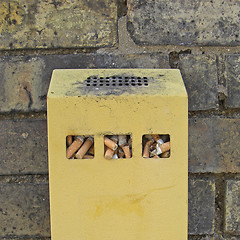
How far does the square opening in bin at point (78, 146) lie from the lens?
61 cm

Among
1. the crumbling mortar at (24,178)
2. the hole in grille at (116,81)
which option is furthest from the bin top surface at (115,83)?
the crumbling mortar at (24,178)

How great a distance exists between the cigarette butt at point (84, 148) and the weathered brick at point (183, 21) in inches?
13.0

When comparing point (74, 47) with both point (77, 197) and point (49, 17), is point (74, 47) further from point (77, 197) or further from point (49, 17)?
point (77, 197)

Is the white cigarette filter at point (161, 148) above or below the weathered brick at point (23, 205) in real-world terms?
above

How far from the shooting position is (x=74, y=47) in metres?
0.78

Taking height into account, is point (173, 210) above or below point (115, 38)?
below

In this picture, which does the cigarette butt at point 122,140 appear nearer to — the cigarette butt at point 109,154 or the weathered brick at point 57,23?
the cigarette butt at point 109,154

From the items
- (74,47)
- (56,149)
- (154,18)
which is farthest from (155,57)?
(56,149)

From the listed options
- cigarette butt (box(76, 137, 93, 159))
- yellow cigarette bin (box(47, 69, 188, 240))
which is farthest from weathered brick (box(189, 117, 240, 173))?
cigarette butt (box(76, 137, 93, 159))

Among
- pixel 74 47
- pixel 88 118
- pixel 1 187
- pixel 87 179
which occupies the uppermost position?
pixel 74 47

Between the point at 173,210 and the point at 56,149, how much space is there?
0.95 feet

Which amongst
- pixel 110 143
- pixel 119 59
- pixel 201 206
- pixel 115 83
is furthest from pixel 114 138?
pixel 201 206

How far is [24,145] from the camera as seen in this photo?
794mm

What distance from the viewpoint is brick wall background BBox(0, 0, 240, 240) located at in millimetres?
775
